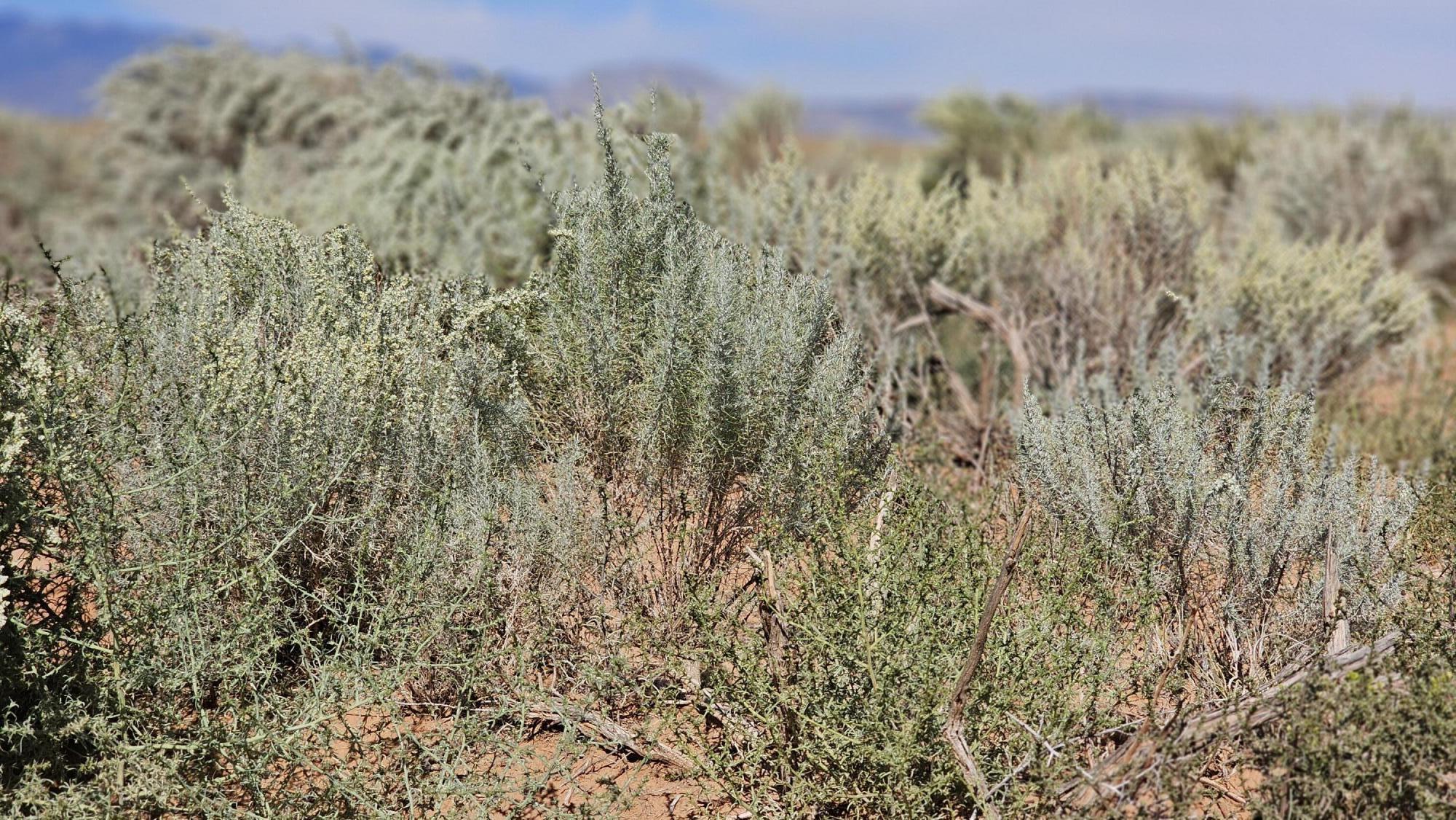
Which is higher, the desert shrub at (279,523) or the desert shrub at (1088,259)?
the desert shrub at (1088,259)

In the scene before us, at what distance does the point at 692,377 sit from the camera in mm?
3076

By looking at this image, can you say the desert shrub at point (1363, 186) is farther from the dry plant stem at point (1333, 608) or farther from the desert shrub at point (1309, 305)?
the dry plant stem at point (1333, 608)

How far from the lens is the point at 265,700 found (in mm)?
2479

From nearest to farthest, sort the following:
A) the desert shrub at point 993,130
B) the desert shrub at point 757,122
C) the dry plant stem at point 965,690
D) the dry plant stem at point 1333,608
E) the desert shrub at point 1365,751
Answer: the desert shrub at point 1365,751 < the dry plant stem at point 965,690 < the dry plant stem at point 1333,608 < the desert shrub at point 993,130 < the desert shrub at point 757,122

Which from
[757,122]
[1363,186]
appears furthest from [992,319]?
[757,122]

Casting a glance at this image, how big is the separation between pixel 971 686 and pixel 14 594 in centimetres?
233

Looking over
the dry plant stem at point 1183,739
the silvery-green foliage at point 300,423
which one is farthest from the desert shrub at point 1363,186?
the silvery-green foliage at point 300,423

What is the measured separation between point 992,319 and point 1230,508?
1904 millimetres

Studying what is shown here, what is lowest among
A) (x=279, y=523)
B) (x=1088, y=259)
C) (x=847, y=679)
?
(x=847, y=679)

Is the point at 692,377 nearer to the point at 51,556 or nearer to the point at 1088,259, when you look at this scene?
the point at 51,556

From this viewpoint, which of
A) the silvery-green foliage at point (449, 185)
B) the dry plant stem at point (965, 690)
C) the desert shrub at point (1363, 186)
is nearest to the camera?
the dry plant stem at point (965, 690)

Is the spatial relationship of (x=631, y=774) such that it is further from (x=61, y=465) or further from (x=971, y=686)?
(x=61, y=465)

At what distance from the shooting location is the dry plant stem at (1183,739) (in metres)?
2.20

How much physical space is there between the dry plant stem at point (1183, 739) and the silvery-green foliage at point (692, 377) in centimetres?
99
